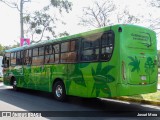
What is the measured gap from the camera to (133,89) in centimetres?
947

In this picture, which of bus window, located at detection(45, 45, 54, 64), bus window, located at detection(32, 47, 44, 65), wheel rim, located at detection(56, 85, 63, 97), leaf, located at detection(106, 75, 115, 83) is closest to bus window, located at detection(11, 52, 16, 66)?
bus window, located at detection(32, 47, 44, 65)

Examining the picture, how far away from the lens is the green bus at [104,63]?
930 centimetres

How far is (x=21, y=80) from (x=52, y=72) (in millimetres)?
4190

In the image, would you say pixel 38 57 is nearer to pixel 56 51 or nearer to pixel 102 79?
pixel 56 51

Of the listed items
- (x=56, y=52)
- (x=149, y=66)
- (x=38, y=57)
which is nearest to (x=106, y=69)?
(x=149, y=66)

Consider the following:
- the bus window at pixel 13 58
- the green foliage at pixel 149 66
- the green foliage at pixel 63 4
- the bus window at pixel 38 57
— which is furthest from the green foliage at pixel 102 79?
the green foliage at pixel 63 4

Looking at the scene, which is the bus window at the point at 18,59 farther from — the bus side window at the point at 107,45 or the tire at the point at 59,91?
the bus side window at the point at 107,45

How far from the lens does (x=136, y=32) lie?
9.88 m

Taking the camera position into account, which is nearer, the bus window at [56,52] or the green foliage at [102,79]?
the green foliage at [102,79]

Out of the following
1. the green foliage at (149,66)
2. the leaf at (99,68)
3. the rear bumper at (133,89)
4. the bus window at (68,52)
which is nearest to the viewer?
the rear bumper at (133,89)

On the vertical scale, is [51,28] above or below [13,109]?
above

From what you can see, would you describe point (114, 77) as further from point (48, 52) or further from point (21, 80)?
point (21, 80)

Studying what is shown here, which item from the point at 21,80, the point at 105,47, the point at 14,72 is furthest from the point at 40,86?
the point at 105,47

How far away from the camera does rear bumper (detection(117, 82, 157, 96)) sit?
29.9ft
